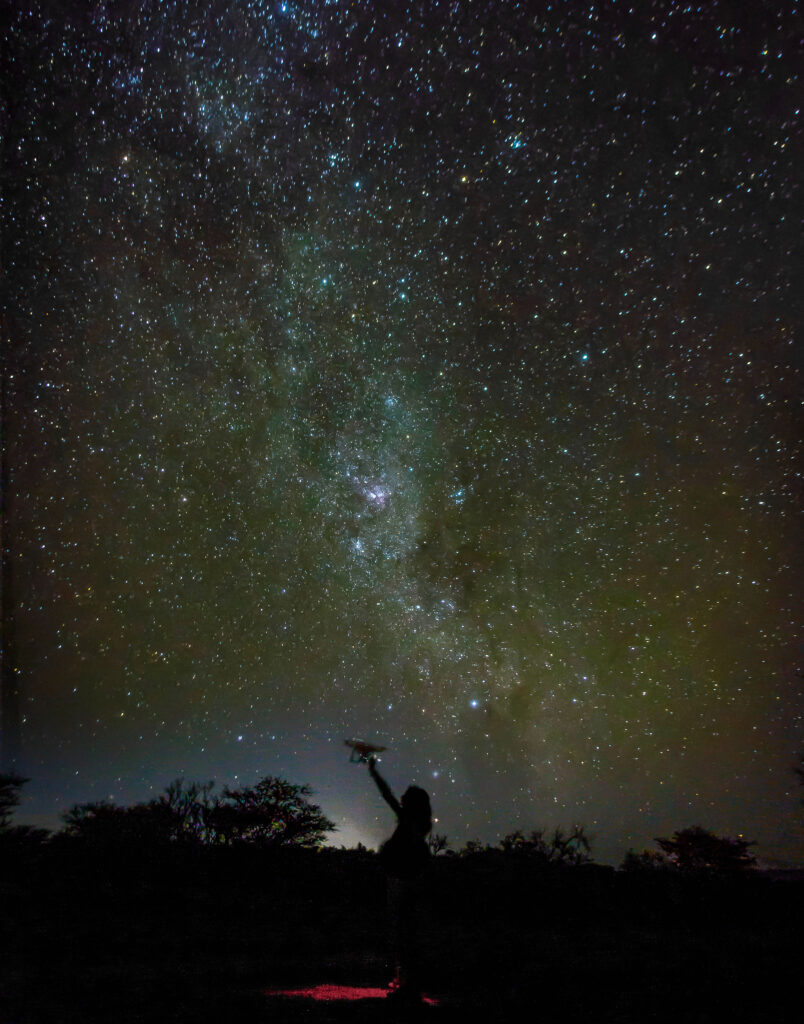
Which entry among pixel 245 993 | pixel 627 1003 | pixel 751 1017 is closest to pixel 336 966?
pixel 245 993

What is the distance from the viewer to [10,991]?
4.91m

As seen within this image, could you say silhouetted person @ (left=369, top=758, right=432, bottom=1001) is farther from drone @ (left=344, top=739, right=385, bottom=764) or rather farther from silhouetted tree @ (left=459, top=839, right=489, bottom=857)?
silhouetted tree @ (left=459, top=839, right=489, bottom=857)

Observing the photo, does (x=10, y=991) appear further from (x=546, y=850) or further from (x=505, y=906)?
(x=546, y=850)

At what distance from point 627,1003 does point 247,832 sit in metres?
9.79

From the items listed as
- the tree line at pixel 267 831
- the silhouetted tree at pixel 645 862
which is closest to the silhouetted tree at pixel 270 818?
the tree line at pixel 267 831

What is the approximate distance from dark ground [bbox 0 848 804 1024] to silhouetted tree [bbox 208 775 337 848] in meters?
1.11

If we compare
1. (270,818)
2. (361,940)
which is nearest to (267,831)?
(270,818)

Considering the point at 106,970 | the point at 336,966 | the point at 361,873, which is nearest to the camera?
the point at 106,970

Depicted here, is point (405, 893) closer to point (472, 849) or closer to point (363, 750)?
point (363, 750)

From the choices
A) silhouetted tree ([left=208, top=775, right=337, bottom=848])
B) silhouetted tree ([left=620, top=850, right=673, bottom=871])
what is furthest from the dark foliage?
silhouetted tree ([left=620, top=850, right=673, bottom=871])

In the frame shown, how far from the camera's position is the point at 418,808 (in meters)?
4.72

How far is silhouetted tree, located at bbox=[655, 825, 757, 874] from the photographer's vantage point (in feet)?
46.4

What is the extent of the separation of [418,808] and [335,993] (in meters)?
1.93

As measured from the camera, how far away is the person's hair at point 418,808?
4699 millimetres
